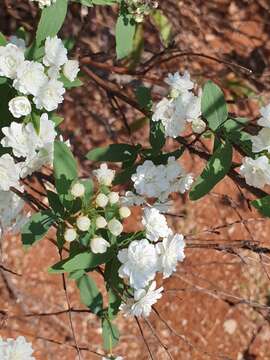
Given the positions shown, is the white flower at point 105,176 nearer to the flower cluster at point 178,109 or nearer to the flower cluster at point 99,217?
the flower cluster at point 99,217

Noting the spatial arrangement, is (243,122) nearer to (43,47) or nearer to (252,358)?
(43,47)

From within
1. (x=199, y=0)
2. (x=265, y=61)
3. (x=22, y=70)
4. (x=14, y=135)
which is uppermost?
(x=22, y=70)

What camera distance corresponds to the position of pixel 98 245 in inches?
65.4

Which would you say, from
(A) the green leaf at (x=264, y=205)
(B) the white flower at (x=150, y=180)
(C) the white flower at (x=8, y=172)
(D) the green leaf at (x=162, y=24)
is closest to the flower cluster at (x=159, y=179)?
(B) the white flower at (x=150, y=180)

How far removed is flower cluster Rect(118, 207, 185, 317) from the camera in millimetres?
1652

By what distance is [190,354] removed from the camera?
10.4 feet

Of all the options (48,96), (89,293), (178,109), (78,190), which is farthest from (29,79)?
(89,293)

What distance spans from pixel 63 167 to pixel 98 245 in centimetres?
25

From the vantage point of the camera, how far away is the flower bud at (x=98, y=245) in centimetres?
166

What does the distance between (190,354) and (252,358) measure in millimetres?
315

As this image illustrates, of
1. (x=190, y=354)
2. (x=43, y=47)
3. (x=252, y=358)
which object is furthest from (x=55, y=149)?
(x=252, y=358)

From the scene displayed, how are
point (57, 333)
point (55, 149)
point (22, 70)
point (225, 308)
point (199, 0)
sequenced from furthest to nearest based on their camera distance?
point (199, 0)
point (225, 308)
point (57, 333)
point (55, 149)
point (22, 70)

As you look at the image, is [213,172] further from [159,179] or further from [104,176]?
[104,176]

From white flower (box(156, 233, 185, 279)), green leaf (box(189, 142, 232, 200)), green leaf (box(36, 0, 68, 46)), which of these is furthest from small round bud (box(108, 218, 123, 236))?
green leaf (box(36, 0, 68, 46))
